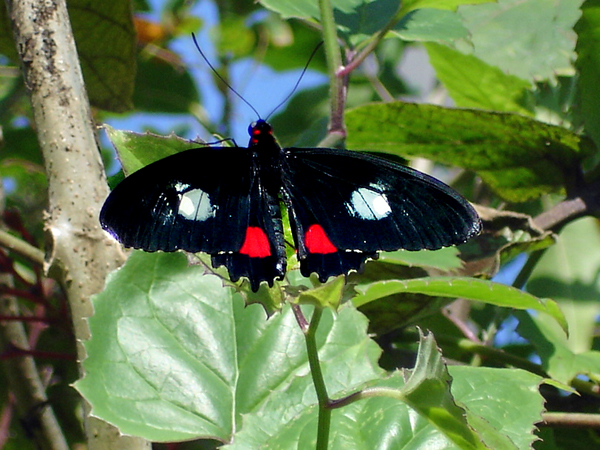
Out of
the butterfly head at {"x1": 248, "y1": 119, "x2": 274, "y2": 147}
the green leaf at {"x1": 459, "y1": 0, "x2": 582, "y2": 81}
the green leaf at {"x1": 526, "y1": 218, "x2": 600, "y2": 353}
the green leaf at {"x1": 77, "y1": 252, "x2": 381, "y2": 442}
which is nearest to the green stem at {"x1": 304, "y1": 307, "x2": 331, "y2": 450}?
the green leaf at {"x1": 77, "y1": 252, "x2": 381, "y2": 442}

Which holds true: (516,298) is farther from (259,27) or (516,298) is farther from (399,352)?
(259,27)

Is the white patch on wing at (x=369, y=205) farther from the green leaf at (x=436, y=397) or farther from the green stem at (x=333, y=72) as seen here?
the green leaf at (x=436, y=397)

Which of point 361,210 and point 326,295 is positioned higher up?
point 361,210

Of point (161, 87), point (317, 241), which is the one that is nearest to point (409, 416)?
point (317, 241)

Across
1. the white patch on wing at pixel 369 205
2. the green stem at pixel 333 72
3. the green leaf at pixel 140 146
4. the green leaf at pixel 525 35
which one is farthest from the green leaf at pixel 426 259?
the green leaf at pixel 525 35

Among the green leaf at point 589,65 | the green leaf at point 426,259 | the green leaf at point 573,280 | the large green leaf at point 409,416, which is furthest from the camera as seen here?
the green leaf at point 573,280

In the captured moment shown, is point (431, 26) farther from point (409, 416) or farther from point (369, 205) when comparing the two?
point (409, 416)
